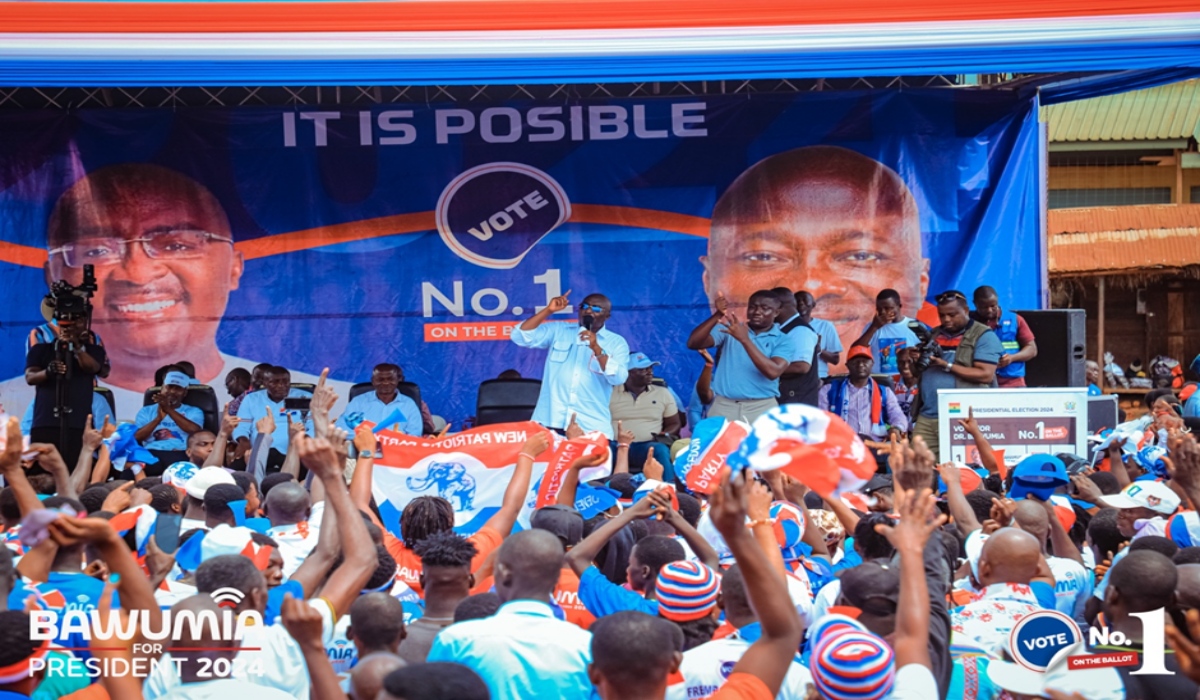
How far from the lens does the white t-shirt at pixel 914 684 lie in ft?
8.75

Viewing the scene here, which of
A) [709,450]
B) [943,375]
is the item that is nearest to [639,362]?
[943,375]

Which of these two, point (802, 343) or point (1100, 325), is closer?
point (802, 343)

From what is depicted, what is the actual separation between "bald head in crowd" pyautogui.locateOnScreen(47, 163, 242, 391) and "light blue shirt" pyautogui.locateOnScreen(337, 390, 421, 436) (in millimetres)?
1877

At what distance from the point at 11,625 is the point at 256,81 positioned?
20.4 feet

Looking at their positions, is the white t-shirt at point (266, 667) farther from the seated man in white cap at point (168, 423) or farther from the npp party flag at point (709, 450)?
the seated man in white cap at point (168, 423)

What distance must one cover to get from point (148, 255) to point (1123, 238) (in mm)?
13992

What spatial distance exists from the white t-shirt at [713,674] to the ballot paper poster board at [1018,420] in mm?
4942

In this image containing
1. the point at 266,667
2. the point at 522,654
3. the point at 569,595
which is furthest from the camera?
the point at 569,595

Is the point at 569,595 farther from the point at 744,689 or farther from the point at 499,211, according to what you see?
the point at 499,211

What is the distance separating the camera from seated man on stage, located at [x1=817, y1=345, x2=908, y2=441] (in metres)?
9.55

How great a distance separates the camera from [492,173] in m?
10.8

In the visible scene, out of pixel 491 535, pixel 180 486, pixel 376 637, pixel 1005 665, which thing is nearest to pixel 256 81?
pixel 180 486

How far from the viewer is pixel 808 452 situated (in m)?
2.62

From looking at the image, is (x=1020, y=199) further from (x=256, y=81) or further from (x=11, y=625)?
(x=11, y=625)
